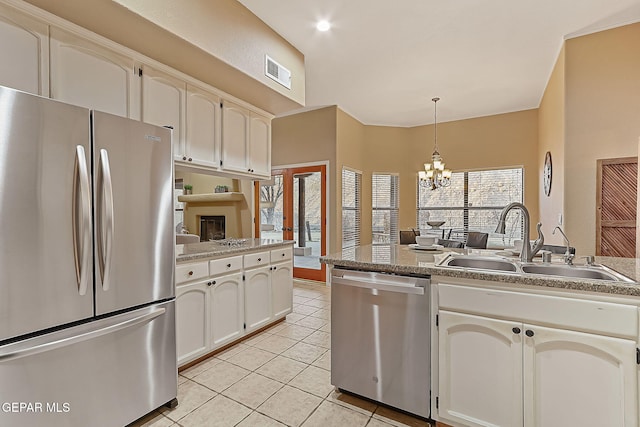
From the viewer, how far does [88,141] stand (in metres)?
1.53

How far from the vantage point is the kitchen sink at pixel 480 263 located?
1911mm

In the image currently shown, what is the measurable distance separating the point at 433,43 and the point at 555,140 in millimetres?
1946

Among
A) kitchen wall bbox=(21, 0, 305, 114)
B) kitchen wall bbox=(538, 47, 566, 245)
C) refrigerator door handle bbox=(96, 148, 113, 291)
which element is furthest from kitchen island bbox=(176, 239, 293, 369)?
kitchen wall bbox=(538, 47, 566, 245)

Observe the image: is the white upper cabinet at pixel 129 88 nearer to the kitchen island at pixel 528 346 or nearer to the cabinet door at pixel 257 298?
the cabinet door at pixel 257 298

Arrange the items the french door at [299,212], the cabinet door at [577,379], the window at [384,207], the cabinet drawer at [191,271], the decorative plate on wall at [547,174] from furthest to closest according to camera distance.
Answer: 1. the window at [384,207]
2. the french door at [299,212]
3. the decorative plate on wall at [547,174]
4. the cabinet drawer at [191,271]
5. the cabinet door at [577,379]

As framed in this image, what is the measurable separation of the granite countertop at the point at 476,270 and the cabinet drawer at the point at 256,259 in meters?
1.13

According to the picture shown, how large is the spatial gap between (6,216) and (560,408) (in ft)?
8.49

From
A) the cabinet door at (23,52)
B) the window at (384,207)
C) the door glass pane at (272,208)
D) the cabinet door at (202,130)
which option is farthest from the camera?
the window at (384,207)

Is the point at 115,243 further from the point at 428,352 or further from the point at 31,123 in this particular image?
the point at 428,352

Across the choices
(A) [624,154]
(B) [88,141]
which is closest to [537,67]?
(A) [624,154]

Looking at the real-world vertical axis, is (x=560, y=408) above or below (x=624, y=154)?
below

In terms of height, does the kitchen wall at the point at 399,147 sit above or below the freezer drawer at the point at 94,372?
above

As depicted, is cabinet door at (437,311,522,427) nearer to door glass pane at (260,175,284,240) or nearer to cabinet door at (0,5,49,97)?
cabinet door at (0,5,49,97)

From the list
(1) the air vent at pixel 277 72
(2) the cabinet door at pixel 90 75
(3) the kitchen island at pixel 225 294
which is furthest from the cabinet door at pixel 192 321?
(1) the air vent at pixel 277 72
